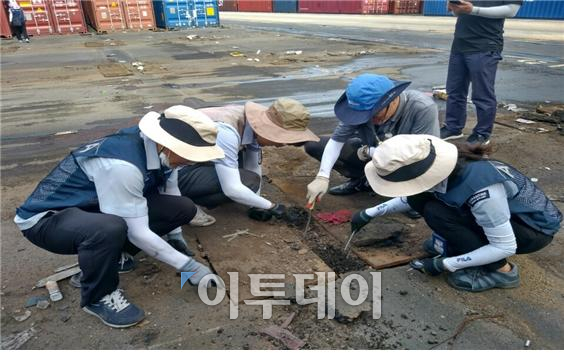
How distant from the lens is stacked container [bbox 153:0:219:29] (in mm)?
21141

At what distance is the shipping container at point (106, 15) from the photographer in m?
20.3

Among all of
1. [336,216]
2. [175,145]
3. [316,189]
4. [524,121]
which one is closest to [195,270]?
[175,145]

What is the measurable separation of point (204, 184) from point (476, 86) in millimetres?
2720

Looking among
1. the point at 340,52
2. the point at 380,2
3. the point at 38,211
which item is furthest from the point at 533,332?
the point at 380,2

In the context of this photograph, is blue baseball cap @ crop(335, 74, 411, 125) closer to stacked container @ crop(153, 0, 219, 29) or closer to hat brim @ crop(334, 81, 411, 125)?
hat brim @ crop(334, 81, 411, 125)

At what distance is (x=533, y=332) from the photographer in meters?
2.08

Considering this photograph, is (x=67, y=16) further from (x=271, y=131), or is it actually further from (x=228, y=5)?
Result: (x=228, y=5)

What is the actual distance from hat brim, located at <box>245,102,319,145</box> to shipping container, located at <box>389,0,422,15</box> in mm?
28549

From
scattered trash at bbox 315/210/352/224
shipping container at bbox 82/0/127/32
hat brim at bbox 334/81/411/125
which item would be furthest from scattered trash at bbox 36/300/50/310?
shipping container at bbox 82/0/127/32

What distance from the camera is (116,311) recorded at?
2.17 m

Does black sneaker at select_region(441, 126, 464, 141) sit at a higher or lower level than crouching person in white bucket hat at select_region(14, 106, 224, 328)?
lower

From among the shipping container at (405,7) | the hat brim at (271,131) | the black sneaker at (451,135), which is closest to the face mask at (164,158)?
the hat brim at (271,131)

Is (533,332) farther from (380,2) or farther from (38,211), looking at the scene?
(380,2)

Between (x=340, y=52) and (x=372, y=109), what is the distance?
9597 mm
